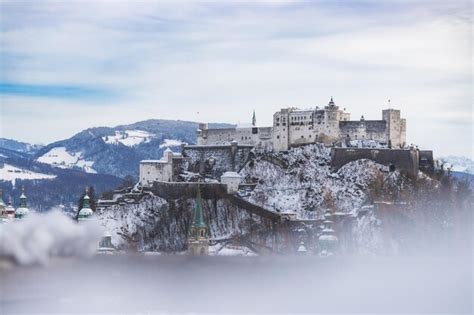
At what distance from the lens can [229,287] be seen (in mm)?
11711

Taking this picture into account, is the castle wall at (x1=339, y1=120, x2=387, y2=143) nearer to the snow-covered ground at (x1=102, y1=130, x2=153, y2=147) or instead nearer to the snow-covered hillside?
the snow-covered hillside

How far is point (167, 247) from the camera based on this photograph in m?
31.4

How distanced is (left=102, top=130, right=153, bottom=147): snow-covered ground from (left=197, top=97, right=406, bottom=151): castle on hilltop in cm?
9532

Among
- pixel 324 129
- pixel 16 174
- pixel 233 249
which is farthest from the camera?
pixel 16 174

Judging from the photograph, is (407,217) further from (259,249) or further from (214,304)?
(214,304)

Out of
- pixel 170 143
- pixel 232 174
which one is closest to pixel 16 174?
pixel 170 143

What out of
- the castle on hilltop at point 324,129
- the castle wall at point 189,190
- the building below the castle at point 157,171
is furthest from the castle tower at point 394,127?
the building below the castle at point 157,171

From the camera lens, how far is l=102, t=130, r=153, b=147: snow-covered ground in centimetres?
13581

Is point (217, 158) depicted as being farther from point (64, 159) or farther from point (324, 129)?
point (64, 159)

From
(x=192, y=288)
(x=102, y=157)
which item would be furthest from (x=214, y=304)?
(x=102, y=157)

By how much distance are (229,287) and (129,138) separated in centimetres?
12715

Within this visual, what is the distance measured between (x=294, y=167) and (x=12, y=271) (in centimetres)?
2818

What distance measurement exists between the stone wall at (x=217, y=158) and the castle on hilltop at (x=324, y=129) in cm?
84

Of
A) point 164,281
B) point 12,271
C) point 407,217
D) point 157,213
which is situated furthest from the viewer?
point 157,213
